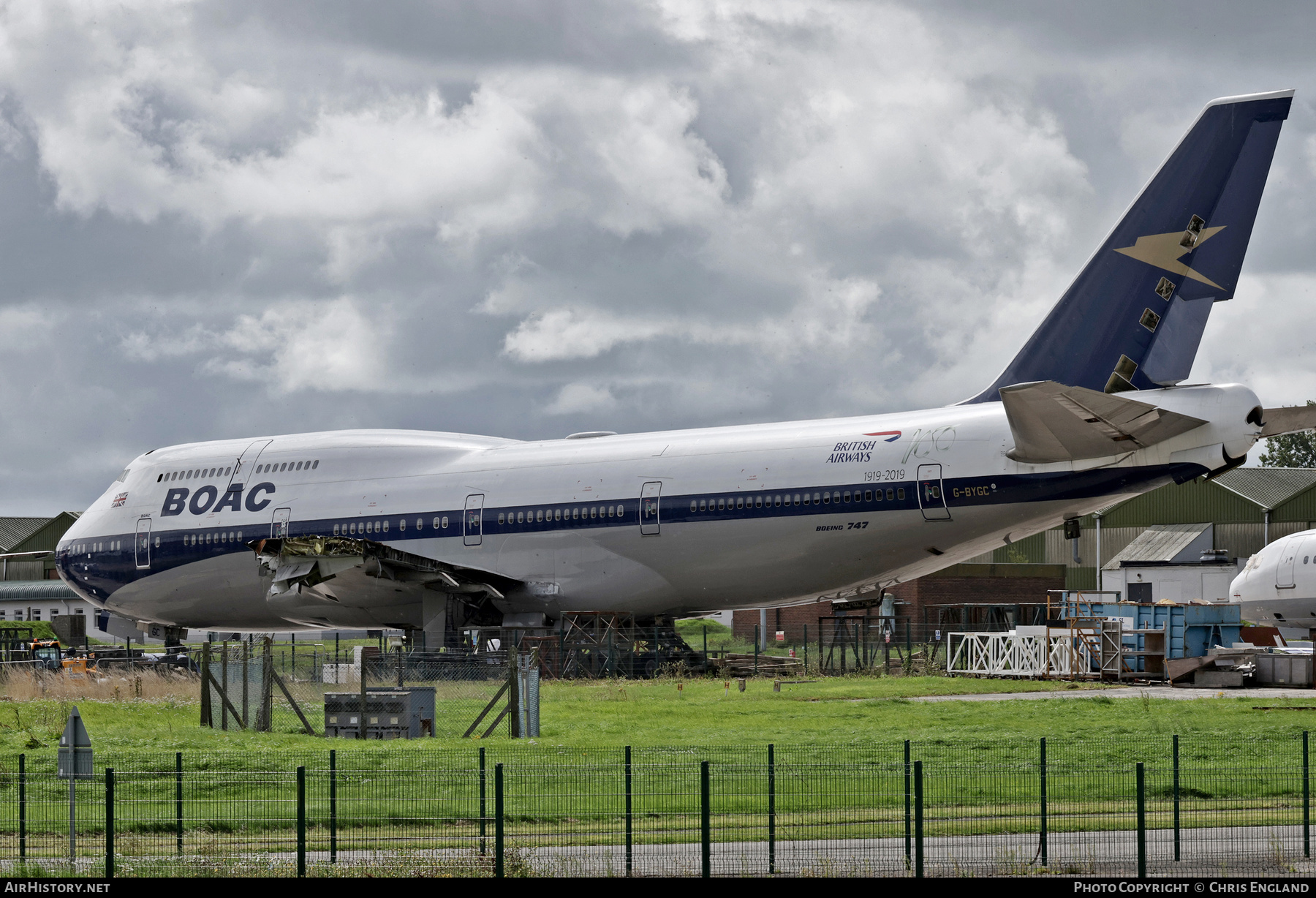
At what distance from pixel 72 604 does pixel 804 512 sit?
2859 inches

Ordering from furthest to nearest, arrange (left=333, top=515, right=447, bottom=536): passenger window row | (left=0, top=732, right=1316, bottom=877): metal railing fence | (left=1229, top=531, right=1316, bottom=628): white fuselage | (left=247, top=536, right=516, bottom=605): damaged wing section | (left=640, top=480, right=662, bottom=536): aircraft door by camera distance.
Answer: (left=1229, top=531, right=1316, bottom=628): white fuselage < (left=333, top=515, right=447, bottom=536): passenger window row < (left=247, top=536, right=516, bottom=605): damaged wing section < (left=640, top=480, right=662, bottom=536): aircraft door < (left=0, top=732, right=1316, bottom=877): metal railing fence

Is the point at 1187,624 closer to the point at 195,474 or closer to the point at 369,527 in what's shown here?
the point at 369,527

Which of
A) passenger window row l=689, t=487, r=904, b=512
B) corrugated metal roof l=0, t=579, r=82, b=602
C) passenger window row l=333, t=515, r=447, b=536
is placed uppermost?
passenger window row l=689, t=487, r=904, b=512

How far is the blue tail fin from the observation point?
2944cm

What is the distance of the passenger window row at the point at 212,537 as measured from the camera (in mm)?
39312

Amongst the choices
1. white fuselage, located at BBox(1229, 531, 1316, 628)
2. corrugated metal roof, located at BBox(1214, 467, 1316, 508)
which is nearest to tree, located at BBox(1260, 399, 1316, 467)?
corrugated metal roof, located at BBox(1214, 467, 1316, 508)

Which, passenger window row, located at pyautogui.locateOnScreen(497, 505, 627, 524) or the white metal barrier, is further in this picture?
the white metal barrier

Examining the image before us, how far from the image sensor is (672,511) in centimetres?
3391

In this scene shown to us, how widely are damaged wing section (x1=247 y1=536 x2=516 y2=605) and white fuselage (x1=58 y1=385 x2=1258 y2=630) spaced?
0.39 metres

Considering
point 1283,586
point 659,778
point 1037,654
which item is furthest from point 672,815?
point 1283,586

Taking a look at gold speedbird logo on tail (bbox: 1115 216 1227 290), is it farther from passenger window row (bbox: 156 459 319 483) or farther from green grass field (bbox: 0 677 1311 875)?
passenger window row (bbox: 156 459 319 483)

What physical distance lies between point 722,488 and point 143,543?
674 inches

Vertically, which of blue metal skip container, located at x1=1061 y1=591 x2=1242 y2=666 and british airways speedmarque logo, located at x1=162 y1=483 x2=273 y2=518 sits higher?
british airways speedmarque logo, located at x1=162 y1=483 x2=273 y2=518

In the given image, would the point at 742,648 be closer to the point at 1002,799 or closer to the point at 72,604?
the point at 72,604
